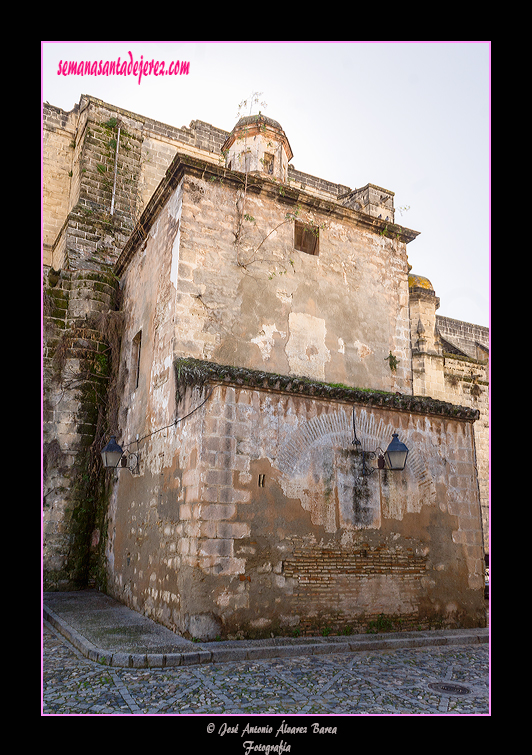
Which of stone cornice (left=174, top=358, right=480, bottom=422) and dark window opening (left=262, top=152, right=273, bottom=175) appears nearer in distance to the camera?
stone cornice (left=174, top=358, right=480, bottom=422)

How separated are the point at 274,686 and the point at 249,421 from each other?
3293 mm

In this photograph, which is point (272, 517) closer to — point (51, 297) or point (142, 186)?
point (51, 297)

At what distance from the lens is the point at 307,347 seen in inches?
374

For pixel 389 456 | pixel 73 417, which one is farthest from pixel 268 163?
pixel 389 456

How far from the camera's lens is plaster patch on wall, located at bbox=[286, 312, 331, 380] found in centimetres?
934

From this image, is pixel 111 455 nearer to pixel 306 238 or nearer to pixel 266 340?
pixel 266 340

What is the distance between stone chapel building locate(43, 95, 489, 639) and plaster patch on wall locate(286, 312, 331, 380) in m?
Result: 0.04

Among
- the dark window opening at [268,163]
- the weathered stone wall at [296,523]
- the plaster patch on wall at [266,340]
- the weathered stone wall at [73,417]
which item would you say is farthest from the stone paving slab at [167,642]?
the dark window opening at [268,163]

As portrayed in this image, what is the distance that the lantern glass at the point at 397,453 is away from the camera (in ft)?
26.2

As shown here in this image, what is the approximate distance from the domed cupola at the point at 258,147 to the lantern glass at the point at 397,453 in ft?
22.7

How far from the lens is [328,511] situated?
7738 millimetres

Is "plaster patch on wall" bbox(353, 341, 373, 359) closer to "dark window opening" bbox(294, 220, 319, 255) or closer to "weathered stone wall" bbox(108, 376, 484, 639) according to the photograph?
"weathered stone wall" bbox(108, 376, 484, 639)
